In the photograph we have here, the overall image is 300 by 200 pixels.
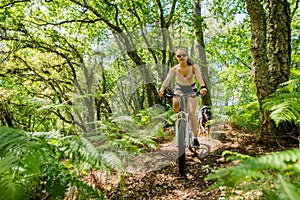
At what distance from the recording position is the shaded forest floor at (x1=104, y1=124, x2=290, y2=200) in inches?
146

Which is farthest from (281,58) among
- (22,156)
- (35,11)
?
(35,11)

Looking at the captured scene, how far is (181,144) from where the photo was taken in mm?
4473

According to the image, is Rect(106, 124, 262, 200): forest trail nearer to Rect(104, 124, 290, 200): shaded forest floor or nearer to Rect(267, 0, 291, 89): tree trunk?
Rect(104, 124, 290, 200): shaded forest floor

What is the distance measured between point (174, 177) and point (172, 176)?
3.0 inches

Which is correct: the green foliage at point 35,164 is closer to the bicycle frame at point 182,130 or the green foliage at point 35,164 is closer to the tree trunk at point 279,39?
the bicycle frame at point 182,130

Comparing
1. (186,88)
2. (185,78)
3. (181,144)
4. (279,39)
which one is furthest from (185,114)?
(279,39)

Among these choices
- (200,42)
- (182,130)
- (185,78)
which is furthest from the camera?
(200,42)

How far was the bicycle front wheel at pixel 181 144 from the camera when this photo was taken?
441cm

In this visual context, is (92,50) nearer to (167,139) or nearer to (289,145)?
(167,139)

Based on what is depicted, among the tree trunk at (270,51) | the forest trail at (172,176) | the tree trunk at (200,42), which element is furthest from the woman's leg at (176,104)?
the tree trunk at (200,42)

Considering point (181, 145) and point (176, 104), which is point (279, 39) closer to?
point (176, 104)

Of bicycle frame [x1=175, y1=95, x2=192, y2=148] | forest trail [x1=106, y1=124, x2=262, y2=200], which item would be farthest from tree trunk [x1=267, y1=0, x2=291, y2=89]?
bicycle frame [x1=175, y1=95, x2=192, y2=148]

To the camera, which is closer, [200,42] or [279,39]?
[279,39]

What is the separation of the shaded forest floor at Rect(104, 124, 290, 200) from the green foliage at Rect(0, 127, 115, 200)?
1.53m
